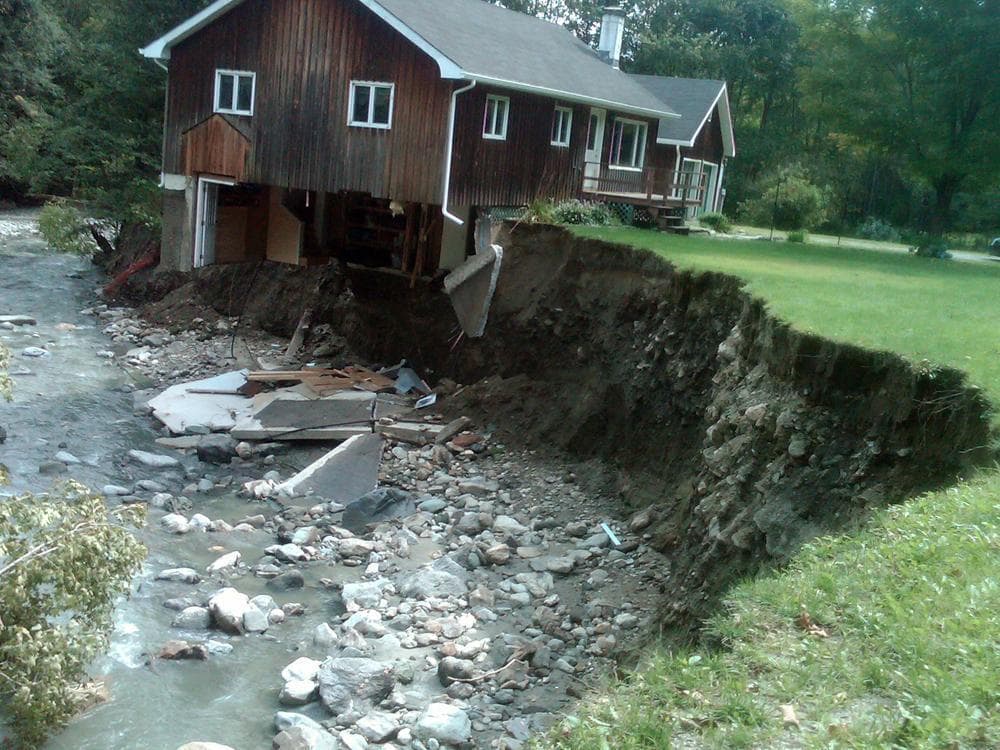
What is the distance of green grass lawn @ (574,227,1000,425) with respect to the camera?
32.7 ft

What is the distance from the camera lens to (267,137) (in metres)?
24.0

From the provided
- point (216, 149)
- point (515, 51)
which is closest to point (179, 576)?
point (216, 149)

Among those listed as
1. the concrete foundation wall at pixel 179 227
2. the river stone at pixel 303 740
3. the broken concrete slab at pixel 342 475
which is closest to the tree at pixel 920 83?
the broken concrete slab at pixel 342 475

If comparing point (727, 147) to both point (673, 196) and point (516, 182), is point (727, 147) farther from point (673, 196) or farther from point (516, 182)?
point (516, 182)

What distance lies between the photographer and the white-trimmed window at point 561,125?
25.3 meters

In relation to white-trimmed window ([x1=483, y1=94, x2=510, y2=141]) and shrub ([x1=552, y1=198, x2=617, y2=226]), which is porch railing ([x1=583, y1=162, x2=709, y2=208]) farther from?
white-trimmed window ([x1=483, y1=94, x2=510, y2=141])

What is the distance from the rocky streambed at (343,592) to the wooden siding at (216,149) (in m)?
7.30

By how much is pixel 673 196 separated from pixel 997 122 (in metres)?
8.57

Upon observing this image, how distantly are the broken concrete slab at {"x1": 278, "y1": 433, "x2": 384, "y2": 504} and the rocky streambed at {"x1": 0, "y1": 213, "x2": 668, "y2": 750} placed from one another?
259 mm

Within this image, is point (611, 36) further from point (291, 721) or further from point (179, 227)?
point (291, 721)

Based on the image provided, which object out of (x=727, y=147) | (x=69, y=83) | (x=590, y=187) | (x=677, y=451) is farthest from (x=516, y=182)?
(x=69, y=83)

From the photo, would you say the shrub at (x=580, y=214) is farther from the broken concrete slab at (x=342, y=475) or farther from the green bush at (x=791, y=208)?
the green bush at (x=791, y=208)

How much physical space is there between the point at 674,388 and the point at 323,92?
1258cm

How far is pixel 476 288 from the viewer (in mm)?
20641
